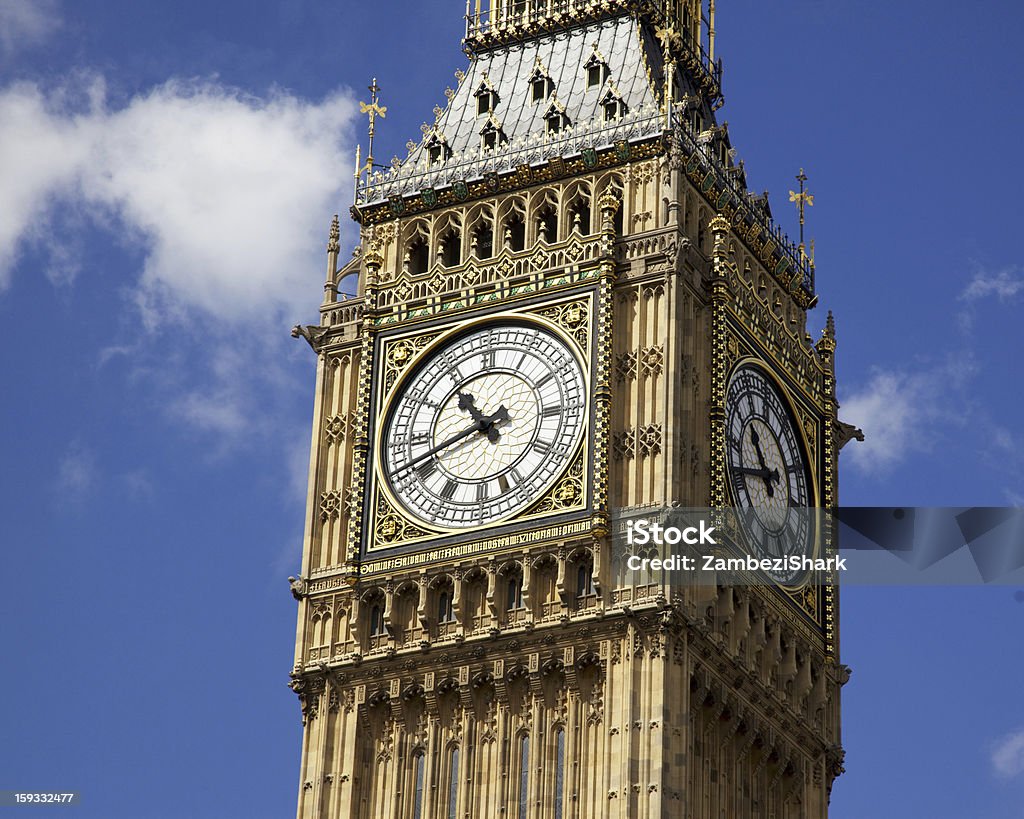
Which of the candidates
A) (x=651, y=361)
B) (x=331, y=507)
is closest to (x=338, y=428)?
(x=331, y=507)

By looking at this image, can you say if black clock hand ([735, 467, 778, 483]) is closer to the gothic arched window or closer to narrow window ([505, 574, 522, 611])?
narrow window ([505, 574, 522, 611])

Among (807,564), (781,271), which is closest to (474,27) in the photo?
(781,271)

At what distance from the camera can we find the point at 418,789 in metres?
73.4

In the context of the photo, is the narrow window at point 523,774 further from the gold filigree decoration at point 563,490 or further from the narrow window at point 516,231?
the narrow window at point 516,231

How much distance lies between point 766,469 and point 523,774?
10.1 meters

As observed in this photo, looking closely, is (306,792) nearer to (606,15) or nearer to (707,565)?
(707,565)

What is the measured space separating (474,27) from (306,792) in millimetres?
22016

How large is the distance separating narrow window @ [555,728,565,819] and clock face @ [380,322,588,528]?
17.7 ft


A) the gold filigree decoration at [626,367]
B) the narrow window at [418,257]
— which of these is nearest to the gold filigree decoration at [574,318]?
the gold filigree decoration at [626,367]

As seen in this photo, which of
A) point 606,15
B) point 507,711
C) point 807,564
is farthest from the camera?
point 606,15

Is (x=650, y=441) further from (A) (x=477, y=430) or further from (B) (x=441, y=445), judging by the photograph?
(B) (x=441, y=445)

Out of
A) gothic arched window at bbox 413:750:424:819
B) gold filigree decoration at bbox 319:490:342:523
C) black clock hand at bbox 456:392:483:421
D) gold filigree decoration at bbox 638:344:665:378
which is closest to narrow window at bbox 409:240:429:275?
black clock hand at bbox 456:392:483:421

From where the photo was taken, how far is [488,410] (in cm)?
7662

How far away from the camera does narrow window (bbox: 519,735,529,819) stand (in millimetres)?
72000
